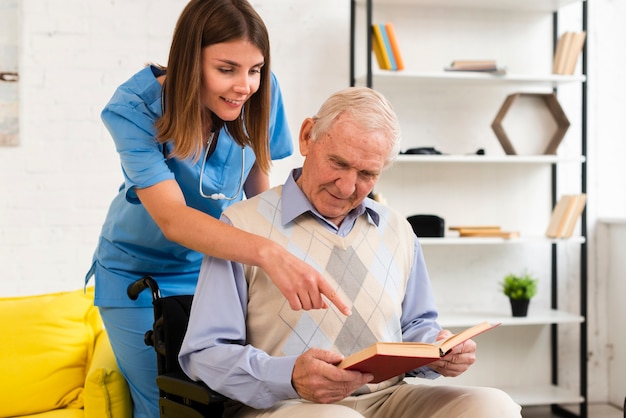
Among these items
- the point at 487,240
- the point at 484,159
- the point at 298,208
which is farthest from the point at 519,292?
the point at 298,208

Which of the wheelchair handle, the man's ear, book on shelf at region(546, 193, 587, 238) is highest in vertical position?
the man's ear

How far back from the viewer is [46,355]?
2736 mm

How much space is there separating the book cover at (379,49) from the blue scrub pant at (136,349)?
6.68 ft

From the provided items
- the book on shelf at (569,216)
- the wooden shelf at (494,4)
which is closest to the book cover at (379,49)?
the wooden shelf at (494,4)

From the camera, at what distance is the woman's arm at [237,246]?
153 centimetres

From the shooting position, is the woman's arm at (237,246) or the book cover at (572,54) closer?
the woman's arm at (237,246)

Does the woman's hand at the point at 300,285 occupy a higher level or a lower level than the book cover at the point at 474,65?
lower

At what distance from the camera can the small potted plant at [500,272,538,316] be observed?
3951 millimetres

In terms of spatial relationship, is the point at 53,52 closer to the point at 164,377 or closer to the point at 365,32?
the point at 365,32

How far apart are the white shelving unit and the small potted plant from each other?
94 mm

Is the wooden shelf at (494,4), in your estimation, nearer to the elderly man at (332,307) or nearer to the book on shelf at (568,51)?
the book on shelf at (568,51)

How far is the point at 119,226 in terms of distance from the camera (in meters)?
2.15

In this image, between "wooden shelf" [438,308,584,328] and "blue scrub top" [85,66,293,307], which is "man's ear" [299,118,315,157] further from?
"wooden shelf" [438,308,584,328]

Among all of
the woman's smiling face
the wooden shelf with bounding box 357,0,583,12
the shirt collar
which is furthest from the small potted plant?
the woman's smiling face
